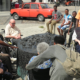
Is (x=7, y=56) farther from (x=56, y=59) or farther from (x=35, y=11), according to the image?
(x=35, y=11)

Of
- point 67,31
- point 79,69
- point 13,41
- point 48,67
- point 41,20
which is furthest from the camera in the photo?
point 41,20

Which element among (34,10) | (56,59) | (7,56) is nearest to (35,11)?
(34,10)

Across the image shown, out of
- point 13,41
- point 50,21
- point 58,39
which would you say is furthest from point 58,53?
point 50,21

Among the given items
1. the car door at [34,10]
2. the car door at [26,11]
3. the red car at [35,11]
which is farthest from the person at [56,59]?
the car door at [26,11]

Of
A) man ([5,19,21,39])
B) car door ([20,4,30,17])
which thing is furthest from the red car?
man ([5,19,21,39])

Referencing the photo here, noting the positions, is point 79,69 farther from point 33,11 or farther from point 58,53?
point 33,11

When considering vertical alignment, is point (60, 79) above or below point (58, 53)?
below

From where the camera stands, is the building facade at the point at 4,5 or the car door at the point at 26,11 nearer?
the car door at the point at 26,11

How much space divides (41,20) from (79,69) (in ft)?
43.8

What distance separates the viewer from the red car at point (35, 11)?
15.7 metres

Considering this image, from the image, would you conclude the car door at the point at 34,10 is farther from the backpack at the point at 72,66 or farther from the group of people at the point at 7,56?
the backpack at the point at 72,66

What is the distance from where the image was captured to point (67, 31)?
7488mm

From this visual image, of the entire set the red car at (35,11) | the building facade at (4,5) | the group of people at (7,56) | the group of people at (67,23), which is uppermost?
the building facade at (4,5)

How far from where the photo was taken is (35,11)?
16141 mm
